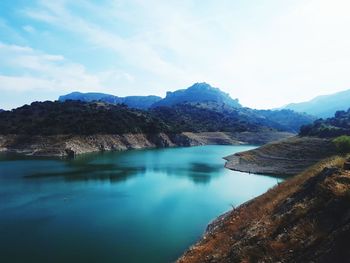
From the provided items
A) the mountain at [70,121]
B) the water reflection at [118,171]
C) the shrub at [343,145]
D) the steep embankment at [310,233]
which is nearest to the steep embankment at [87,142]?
the mountain at [70,121]

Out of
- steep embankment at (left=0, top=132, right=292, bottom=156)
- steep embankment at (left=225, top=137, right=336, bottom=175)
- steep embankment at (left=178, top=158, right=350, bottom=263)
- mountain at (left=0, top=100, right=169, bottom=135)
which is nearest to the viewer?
steep embankment at (left=178, top=158, right=350, bottom=263)

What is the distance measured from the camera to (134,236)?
27.7 meters

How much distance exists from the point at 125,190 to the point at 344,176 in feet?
129

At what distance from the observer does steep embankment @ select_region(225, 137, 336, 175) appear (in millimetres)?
67131

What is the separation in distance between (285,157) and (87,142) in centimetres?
6316

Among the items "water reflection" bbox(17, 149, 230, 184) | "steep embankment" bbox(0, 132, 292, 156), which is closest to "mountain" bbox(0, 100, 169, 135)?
"steep embankment" bbox(0, 132, 292, 156)

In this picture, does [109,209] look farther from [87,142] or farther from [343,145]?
[87,142]

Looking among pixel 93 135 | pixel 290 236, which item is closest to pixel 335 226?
pixel 290 236

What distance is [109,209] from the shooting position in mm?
37062

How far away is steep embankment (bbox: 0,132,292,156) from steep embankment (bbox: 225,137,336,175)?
4822 cm

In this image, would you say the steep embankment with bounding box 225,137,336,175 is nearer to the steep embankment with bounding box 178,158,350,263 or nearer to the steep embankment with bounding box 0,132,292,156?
the steep embankment with bounding box 0,132,292,156

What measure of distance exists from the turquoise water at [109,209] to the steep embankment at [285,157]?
6014 mm

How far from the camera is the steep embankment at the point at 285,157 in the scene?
67131 millimetres

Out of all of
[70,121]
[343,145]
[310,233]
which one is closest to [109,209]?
[310,233]
